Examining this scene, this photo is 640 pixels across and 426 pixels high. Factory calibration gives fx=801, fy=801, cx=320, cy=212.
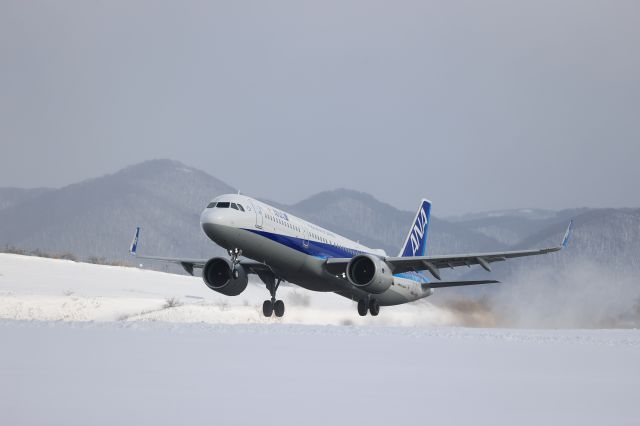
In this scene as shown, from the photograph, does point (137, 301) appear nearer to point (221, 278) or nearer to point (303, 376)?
point (221, 278)

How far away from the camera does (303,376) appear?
44.4ft

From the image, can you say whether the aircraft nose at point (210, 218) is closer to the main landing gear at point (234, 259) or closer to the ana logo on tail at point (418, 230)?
the main landing gear at point (234, 259)

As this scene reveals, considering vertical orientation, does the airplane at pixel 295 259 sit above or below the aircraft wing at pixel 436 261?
below

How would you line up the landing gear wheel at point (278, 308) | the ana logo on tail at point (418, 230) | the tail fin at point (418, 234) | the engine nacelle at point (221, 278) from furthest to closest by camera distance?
the ana logo on tail at point (418, 230) → the tail fin at point (418, 234) → the landing gear wheel at point (278, 308) → the engine nacelle at point (221, 278)

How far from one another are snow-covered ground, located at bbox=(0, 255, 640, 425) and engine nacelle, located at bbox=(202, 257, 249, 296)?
30.3 ft

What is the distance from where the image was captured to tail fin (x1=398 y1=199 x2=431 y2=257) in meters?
48.9

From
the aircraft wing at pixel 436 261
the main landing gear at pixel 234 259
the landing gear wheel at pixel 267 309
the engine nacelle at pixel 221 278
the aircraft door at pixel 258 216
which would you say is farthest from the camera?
the landing gear wheel at pixel 267 309

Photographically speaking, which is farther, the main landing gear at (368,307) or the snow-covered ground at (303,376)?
the main landing gear at (368,307)

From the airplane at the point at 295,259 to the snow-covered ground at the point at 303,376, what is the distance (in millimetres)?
5386

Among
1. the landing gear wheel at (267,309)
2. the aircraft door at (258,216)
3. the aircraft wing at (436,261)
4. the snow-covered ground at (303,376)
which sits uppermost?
the aircraft wing at (436,261)

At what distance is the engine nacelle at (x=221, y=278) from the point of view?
35.8 m

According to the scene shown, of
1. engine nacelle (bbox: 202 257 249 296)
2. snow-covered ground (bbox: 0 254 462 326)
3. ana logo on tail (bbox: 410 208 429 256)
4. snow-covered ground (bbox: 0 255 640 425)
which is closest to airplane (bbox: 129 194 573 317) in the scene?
engine nacelle (bbox: 202 257 249 296)

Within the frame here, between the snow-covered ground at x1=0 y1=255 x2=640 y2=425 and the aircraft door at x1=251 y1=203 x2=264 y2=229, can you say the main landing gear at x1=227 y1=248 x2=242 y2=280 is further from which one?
the snow-covered ground at x1=0 y1=255 x2=640 y2=425

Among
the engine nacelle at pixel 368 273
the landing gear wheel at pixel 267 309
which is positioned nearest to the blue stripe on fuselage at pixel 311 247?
the engine nacelle at pixel 368 273
